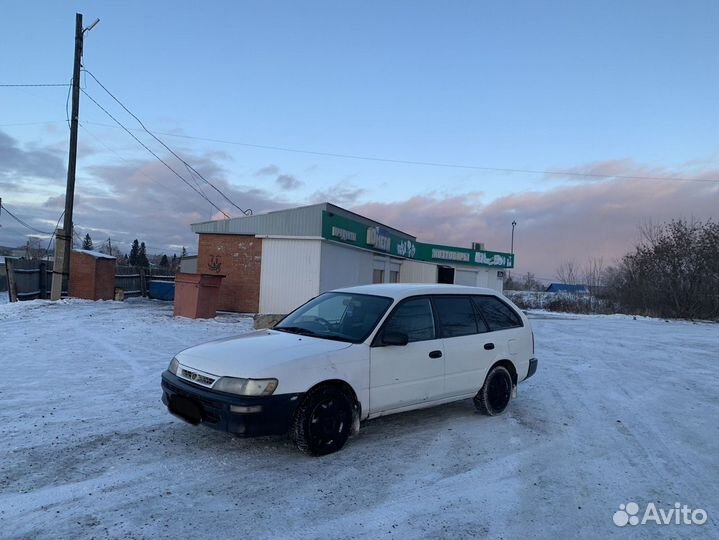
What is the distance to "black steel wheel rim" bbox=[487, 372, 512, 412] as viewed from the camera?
20.9 ft

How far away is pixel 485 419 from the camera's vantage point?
6.26 metres

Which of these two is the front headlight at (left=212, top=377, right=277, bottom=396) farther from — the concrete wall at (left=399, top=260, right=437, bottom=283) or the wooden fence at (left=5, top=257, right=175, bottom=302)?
the concrete wall at (left=399, top=260, right=437, bottom=283)

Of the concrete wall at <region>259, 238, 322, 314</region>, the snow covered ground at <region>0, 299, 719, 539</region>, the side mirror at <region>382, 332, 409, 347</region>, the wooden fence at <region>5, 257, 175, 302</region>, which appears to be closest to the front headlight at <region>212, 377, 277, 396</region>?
the snow covered ground at <region>0, 299, 719, 539</region>

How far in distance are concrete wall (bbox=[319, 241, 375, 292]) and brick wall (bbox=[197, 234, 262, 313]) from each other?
2.43 metres

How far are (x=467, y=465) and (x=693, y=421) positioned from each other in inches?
150

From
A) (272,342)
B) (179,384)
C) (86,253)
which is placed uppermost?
(86,253)

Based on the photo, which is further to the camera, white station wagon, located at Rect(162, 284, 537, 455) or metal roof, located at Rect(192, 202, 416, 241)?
metal roof, located at Rect(192, 202, 416, 241)

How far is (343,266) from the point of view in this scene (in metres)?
20.7

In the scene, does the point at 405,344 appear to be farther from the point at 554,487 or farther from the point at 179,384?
the point at 179,384

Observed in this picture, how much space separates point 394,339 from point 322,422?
1.08m

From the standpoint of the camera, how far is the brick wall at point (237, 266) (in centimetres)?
1888

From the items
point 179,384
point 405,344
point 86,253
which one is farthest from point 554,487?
point 86,253

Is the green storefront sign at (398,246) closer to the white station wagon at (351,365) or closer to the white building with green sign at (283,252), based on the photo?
the white building with green sign at (283,252)

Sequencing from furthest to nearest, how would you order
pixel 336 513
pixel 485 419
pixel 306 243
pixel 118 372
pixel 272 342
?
pixel 306 243 → pixel 118 372 → pixel 485 419 → pixel 272 342 → pixel 336 513
